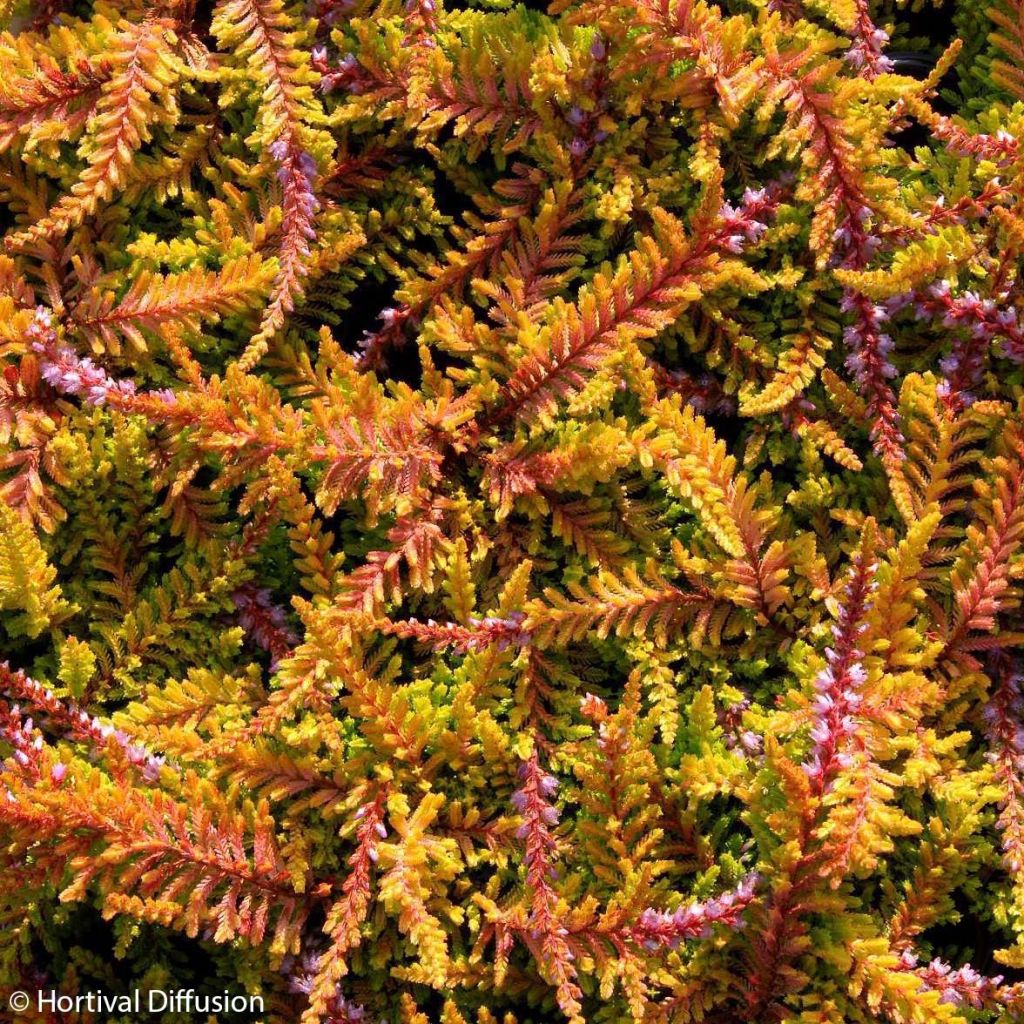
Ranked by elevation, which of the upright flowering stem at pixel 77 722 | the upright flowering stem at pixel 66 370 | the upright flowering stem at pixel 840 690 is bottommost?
the upright flowering stem at pixel 77 722

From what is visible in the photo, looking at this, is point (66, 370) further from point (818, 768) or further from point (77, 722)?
point (818, 768)

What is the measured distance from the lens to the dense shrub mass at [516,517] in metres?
1.51

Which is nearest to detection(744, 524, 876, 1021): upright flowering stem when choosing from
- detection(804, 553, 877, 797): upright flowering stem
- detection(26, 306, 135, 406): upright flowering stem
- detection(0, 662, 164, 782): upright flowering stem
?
detection(804, 553, 877, 797): upright flowering stem

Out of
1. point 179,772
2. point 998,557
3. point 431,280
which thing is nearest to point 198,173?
point 431,280

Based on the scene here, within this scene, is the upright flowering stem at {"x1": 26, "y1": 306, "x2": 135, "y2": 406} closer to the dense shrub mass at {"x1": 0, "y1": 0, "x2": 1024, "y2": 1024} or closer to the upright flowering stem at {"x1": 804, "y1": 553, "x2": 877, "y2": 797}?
the dense shrub mass at {"x1": 0, "y1": 0, "x2": 1024, "y2": 1024}

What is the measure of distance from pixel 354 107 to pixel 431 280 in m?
0.32

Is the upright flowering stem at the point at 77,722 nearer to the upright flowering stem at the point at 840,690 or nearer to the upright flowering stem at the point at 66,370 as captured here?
the upright flowering stem at the point at 66,370

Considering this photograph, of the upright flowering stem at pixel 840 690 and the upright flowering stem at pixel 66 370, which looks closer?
the upright flowering stem at pixel 840 690

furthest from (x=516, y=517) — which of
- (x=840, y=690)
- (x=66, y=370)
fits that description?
(x=66, y=370)

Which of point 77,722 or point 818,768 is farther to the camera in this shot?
point 77,722

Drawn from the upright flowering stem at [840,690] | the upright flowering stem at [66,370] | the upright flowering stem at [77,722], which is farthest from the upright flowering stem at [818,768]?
the upright flowering stem at [66,370]

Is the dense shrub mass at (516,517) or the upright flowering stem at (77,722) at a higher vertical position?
the dense shrub mass at (516,517)

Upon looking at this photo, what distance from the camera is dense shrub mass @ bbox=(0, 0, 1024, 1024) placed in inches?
59.5

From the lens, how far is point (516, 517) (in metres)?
1.76
